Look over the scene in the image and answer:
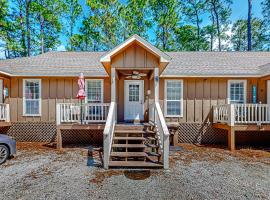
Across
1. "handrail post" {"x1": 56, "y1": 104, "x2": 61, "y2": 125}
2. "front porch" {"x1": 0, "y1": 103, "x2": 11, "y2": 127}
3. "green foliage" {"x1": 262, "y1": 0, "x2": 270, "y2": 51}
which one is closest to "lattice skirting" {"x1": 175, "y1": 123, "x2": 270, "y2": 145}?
"handrail post" {"x1": 56, "y1": 104, "x2": 61, "y2": 125}

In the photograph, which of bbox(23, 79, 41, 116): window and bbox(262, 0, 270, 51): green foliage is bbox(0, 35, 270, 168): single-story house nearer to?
bbox(23, 79, 41, 116): window

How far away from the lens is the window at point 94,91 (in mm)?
9383

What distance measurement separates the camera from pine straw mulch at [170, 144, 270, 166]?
21.4 ft

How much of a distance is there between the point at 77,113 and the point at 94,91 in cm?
156

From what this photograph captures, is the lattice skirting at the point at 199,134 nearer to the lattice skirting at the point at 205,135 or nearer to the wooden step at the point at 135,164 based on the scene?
the lattice skirting at the point at 205,135

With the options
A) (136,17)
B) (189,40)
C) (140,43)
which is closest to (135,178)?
(140,43)

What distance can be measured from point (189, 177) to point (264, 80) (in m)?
7.22

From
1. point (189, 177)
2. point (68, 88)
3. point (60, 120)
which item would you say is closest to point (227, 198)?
point (189, 177)

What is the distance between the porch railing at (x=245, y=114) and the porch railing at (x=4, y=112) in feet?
35.1

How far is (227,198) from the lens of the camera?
3.79 meters

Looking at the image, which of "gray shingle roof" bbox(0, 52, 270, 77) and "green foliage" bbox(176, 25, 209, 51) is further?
"green foliage" bbox(176, 25, 209, 51)

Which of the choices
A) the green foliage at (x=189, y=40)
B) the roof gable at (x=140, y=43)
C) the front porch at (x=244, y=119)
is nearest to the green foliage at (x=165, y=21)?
the green foliage at (x=189, y=40)

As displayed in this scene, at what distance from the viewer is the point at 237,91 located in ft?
30.5

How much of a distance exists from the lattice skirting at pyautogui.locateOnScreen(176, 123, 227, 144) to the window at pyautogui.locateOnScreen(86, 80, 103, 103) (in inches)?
179
